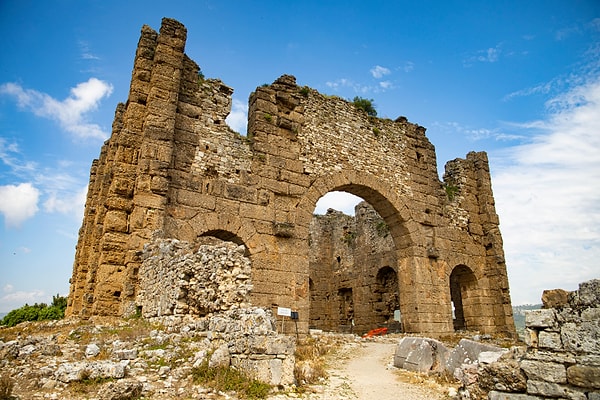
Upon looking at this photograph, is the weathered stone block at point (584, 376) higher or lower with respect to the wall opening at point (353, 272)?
lower

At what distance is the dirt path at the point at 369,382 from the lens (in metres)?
5.62

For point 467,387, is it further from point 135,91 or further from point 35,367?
point 135,91

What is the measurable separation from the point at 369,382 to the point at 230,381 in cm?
266

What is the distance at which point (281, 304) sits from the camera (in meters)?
10.1

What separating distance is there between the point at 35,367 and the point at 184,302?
2.24 m

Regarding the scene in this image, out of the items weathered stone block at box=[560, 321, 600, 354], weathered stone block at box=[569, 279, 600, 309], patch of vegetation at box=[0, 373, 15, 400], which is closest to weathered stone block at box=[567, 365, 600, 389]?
weathered stone block at box=[560, 321, 600, 354]

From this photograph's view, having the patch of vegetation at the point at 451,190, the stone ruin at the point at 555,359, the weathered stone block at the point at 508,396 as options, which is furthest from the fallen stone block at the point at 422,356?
the patch of vegetation at the point at 451,190

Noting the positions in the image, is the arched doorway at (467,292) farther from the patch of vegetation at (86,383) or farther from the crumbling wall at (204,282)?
the patch of vegetation at (86,383)

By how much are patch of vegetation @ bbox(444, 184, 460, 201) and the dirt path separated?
7.62 metres

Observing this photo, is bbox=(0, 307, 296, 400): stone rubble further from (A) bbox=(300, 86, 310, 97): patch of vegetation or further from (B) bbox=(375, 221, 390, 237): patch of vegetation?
(B) bbox=(375, 221, 390, 237): patch of vegetation

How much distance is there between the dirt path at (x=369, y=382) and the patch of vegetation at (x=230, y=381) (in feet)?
2.30

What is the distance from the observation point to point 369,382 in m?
6.54

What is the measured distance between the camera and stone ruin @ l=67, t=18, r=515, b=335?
880cm

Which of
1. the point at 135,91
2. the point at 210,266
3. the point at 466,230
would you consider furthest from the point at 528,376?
the point at 466,230
